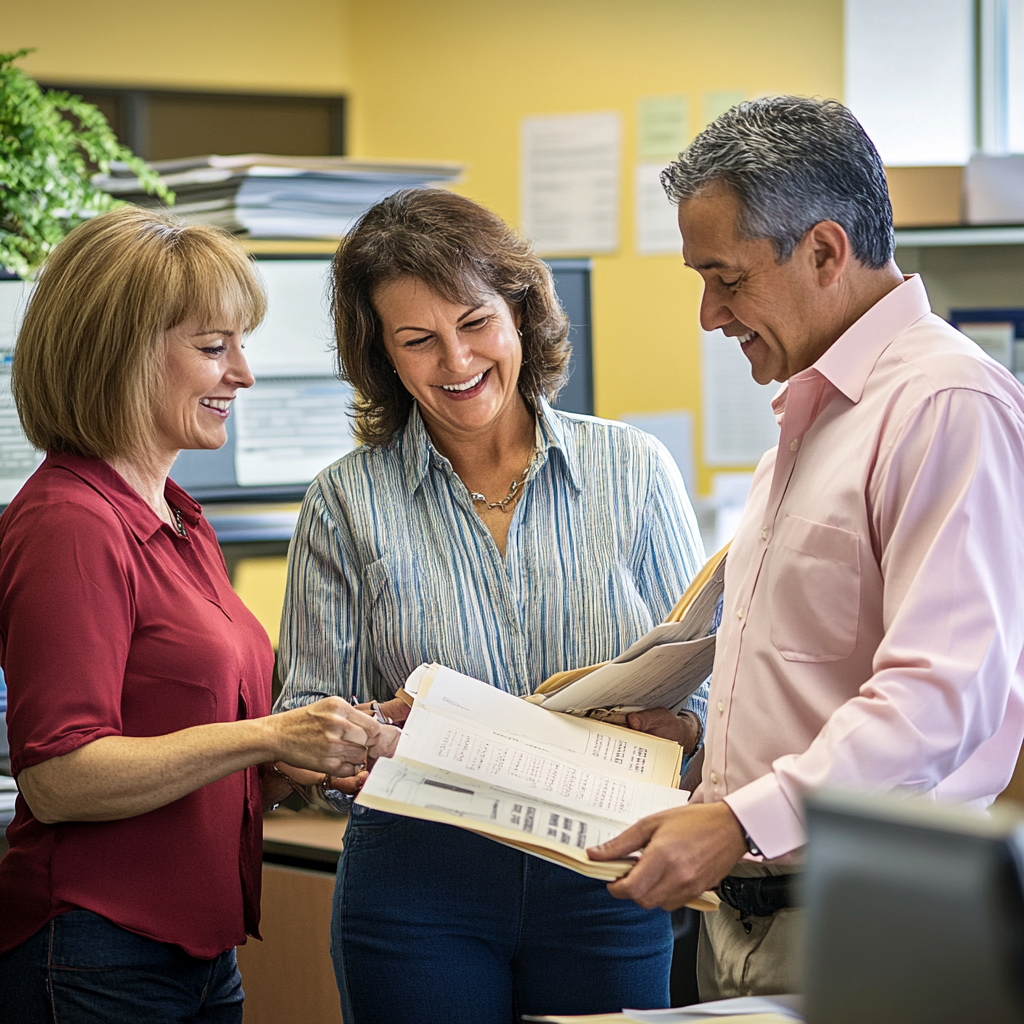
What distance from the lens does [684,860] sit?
0.94m

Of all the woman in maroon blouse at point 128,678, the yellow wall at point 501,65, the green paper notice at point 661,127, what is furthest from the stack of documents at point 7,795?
the green paper notice at point 661,127

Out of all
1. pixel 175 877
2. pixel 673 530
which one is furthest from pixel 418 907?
pixel 673 530

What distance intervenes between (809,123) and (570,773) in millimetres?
630

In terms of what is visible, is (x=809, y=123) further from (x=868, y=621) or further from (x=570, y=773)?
(x=570, y=773)

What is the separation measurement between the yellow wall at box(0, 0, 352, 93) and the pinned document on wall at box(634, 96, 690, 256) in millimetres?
1106

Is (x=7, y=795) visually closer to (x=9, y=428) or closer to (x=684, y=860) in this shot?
(x=9, y=428)

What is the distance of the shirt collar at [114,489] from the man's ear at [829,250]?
0.72m

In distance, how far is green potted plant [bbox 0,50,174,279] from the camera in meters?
1.83

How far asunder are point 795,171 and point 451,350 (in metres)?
0.48

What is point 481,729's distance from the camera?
1.14 m

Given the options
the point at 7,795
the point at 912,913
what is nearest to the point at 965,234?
the point at 7,795

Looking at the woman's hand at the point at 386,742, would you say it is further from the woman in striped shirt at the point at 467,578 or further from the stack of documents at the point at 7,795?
the stack of documents at the point at 7,795

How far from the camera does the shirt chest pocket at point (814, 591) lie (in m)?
0.99

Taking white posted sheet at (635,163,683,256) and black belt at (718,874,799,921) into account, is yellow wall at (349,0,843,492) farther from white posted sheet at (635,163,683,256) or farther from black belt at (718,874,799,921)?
black belt at (718,874,799,921)
